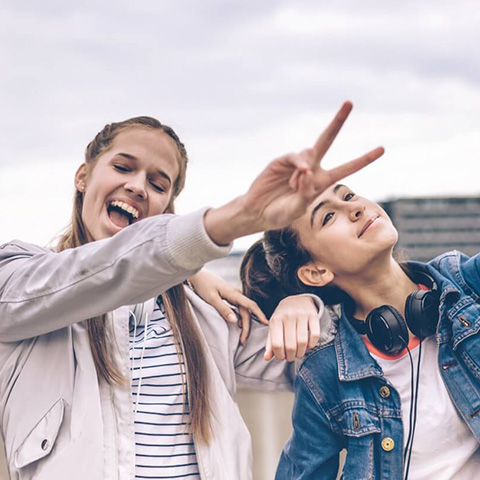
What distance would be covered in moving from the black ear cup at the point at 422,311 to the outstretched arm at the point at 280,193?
823mm

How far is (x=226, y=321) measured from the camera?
2584mm

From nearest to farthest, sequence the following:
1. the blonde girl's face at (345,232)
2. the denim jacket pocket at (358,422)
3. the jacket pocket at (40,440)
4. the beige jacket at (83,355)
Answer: the beige jacket at (83,355) < the jacket pocket at (40,440) < the denim jacket pocket at (358,422) < the blonde girl's face at (345,232)

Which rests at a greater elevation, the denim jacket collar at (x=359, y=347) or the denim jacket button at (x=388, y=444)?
the denim jacket collar at (x=359, y=347)

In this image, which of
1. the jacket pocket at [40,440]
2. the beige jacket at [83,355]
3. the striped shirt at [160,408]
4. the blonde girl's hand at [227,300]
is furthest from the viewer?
the blonde girl's hand at [227,300]

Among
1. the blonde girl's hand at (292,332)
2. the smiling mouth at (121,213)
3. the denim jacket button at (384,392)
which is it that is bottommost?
the denim jacket button at (384,392)

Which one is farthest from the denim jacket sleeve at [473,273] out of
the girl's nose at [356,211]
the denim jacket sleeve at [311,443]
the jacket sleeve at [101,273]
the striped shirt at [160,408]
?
the jacket sleeve at [101,273]

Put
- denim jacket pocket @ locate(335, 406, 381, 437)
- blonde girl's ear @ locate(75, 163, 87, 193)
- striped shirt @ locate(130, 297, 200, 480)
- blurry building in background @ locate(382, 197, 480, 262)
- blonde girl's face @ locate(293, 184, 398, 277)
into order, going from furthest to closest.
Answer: blurry building in background @ locate(382, 197, 480, 262)
blonde girl's ear @ locate(75, 163, 87, 193)
blonde girl's face @ locate(293, 184, 398, 277)
denim jacket pocket @ locate(335, 406, 381, 437)
striped shirt @ locate(130, 297, 200, 480)

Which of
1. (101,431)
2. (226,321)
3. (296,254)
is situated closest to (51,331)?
(101,431)

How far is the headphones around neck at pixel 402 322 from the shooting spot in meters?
2.35

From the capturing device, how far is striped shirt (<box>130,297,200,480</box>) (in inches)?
86.5

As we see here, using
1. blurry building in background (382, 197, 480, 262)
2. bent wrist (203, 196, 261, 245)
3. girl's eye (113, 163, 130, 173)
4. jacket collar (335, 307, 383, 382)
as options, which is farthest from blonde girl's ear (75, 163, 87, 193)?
blurry building in background (382, 197, 480, 262)

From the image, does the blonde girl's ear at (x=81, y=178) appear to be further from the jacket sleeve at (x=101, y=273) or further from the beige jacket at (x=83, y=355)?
the jacket sleeve at (x=101, y=273)

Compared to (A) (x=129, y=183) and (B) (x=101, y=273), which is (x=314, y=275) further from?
(B) (x=101, y=273)

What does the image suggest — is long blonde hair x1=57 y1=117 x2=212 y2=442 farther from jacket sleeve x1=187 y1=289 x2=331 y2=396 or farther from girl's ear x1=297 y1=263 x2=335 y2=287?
girl's ear x1=297 y1=263 x2=335 y2=287
